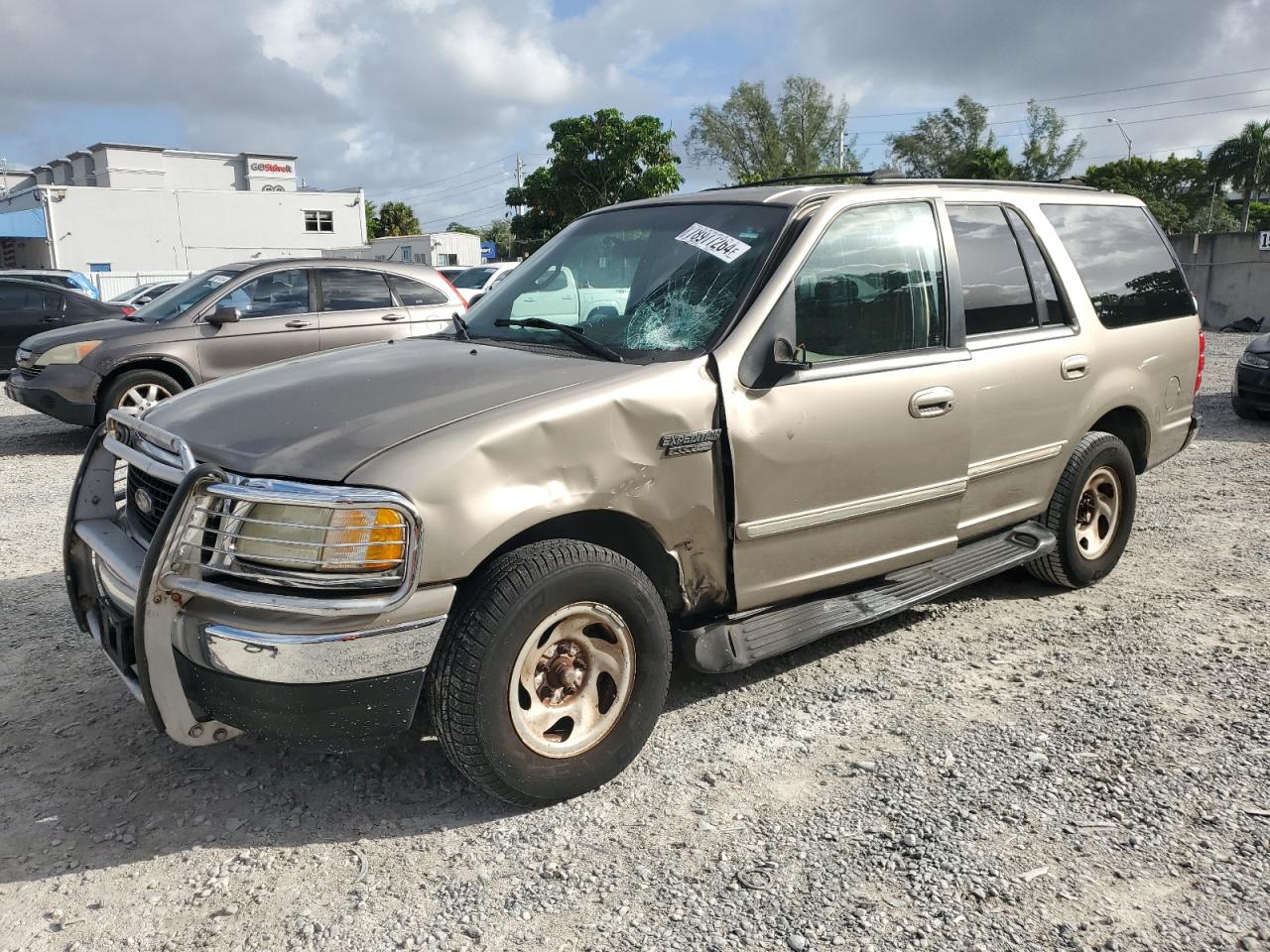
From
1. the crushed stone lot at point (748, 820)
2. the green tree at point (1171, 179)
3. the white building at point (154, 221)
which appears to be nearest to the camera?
the crushed stone lot at point (748, 820)

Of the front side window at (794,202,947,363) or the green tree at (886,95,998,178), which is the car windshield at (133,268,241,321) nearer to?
the front side window at (794,202,947,363)

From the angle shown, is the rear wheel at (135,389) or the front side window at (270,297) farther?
the front side window at (270,297)

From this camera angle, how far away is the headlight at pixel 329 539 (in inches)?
105

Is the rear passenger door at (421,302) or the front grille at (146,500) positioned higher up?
the rear passenger door at (421,302)

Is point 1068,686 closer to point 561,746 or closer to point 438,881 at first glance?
point 561,746

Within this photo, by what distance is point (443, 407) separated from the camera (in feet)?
9.89

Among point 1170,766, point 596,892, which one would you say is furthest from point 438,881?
point 1170,766

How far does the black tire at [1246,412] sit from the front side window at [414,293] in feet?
26.5

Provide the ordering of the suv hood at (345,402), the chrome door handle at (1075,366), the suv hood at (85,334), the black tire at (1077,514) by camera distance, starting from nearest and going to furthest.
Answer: the suv hood at (345,402)
the chrome door handle at (1075,366)
the black tire at (1077,514)
the suv hood at (85,334)

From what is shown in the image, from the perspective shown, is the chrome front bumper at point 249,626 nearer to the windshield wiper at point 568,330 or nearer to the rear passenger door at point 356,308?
the windshield wiper at point 568,330

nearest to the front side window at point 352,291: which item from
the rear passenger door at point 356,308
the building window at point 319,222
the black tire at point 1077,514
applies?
the rear passenger door at point 356,308

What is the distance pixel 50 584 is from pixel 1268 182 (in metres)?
71.2

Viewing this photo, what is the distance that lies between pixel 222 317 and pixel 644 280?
6.18 m

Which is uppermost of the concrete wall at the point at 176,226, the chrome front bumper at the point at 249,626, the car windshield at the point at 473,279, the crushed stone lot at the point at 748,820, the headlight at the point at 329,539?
the concrete wall at the point at 176,226
